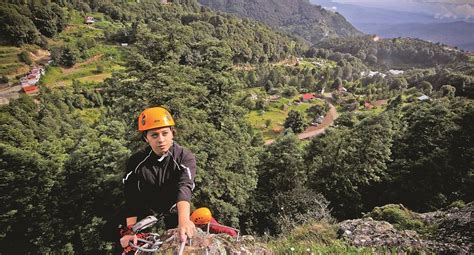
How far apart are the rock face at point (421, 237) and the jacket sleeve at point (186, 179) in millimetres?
3989

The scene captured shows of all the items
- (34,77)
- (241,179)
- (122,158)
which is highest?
Result: (122,158)

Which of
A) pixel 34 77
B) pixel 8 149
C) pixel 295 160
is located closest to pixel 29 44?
pixel 34 77

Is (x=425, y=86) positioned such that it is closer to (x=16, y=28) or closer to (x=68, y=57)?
(x=68, y=57)

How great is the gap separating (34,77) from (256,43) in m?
125

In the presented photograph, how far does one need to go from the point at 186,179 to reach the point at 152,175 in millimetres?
602

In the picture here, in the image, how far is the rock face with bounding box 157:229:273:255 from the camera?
141 inches

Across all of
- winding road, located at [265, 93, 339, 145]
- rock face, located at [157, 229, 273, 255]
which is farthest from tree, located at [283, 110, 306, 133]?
rock face, located at [157, 229, 273, 255]

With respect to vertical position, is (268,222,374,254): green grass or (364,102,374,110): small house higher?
(268,222,374,254): green grass

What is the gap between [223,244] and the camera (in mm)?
4008

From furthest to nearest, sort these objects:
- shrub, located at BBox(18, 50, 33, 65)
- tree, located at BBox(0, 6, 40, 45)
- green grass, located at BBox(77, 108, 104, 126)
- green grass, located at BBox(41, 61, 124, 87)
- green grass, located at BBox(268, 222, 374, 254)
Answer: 1. tree, located at BBox(0, 6, 40, 45)
2. shrub, located at BBox(18, 50, 33, 65)
3. green grass, located at BBox(41, 61, 124, 87)
4. green grass, located at BBox(77, 108, 104, 126)
5. green grass, located at BBox(268, 222, 374, 254)

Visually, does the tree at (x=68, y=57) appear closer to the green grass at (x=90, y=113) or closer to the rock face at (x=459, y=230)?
the green grass at (x=90, y=113)

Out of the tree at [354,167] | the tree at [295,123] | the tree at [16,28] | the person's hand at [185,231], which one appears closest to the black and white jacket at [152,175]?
the person's hand at [185,231]

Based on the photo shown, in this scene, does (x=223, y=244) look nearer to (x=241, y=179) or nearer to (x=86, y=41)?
(x=241, y=179)

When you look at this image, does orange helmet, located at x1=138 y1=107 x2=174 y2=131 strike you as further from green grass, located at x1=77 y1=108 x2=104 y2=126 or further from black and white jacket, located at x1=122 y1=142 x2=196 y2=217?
green grass, located at x1=77 y1=108 x2=104 y2=126
